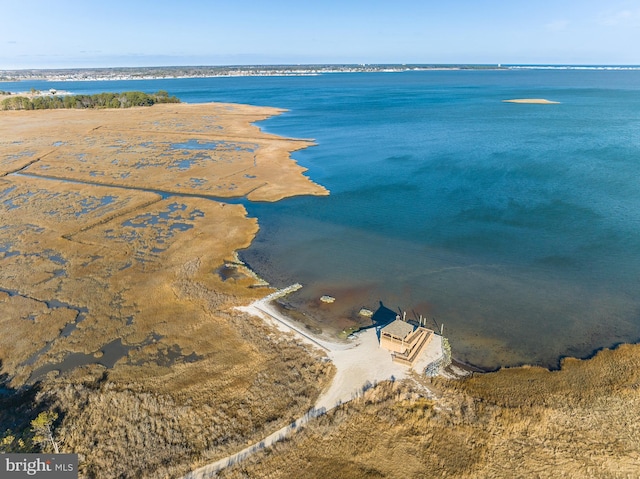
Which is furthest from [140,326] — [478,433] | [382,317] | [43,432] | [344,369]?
[478,433]

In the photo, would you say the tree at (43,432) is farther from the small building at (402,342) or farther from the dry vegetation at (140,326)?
the small building at (402,342)

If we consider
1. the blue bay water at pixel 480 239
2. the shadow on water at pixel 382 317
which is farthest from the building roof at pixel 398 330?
the blue bay water at pixel 480 239

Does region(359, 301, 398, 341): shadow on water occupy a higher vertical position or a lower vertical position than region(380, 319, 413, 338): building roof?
lower

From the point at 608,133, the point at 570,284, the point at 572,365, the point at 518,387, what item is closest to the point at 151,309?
the point at 518,387

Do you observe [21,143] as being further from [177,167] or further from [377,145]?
[377,145]

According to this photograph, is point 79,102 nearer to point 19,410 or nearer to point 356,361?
point 19,410

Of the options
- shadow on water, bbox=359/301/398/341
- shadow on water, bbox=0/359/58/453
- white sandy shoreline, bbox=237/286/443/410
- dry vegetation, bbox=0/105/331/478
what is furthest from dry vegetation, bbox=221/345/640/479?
shadow on water, bbox=0/359/58/453

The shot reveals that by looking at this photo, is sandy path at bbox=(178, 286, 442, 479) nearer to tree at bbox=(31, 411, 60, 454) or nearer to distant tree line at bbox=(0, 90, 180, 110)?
tree at bbox=(31, 411, 60, 454)
